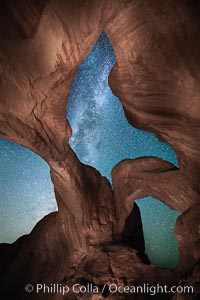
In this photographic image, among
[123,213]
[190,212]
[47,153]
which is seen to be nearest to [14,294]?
[123,213]

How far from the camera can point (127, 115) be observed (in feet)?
26.4

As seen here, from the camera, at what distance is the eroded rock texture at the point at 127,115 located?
16.8 ft

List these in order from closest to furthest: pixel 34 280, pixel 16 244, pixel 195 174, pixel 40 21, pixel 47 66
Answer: pixel 40 21 → pixel 47 66 → pixel 195 174 → pixel 34 280 → pixel 16 244

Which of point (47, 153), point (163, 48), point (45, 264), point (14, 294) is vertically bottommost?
point (14, 294)

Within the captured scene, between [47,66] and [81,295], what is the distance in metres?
5.49

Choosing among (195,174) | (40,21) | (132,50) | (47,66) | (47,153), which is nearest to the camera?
(40,21)

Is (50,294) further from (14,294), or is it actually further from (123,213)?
(123,213)

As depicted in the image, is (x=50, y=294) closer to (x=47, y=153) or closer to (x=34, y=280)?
(x=34, y=280)

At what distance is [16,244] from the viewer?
401 inches

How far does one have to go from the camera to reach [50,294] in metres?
7.23

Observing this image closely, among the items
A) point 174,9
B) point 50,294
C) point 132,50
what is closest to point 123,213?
point 50,294

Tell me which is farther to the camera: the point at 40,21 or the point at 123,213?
the point at 123,213

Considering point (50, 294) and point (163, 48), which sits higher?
point (163, 48)

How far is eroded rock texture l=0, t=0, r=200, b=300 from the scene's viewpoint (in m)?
5.11
